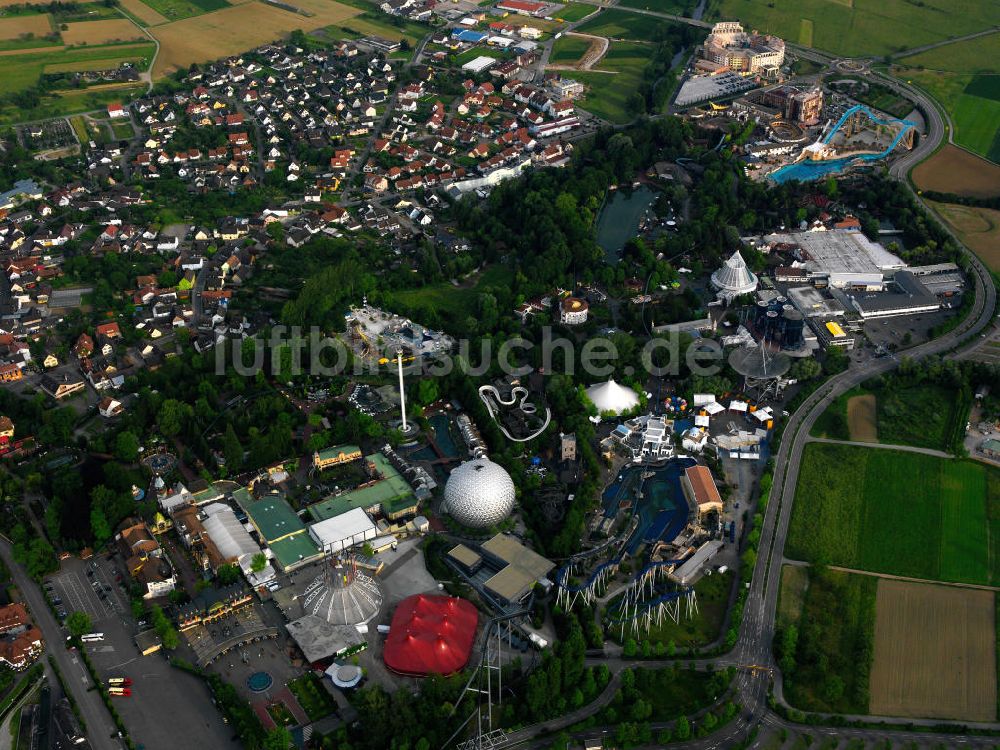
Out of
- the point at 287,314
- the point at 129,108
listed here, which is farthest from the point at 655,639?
the point at 129,108

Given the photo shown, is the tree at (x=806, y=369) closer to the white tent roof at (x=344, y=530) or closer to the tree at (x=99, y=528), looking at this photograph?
the white tent roof at (x=344, y=530)

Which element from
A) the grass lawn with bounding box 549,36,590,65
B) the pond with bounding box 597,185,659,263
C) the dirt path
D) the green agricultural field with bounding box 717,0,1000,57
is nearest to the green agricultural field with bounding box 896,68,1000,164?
the green agricultural field with bounding box 717,0,1000,57

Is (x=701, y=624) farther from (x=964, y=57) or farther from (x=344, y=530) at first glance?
(x=964, y=57)

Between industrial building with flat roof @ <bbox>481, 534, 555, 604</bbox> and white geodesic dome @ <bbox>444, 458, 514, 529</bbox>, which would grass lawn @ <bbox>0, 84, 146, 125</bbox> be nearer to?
white geodesic dome @ <bbox>444, 458, 514, 529</bbox>

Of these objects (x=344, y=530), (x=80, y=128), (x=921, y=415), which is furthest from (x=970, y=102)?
(x=80, y=128)

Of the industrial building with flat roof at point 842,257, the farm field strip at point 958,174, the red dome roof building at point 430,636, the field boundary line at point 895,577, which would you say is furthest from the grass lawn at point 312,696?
the farm field strip at point 958,174

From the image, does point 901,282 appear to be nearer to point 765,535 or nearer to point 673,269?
point 673,269
